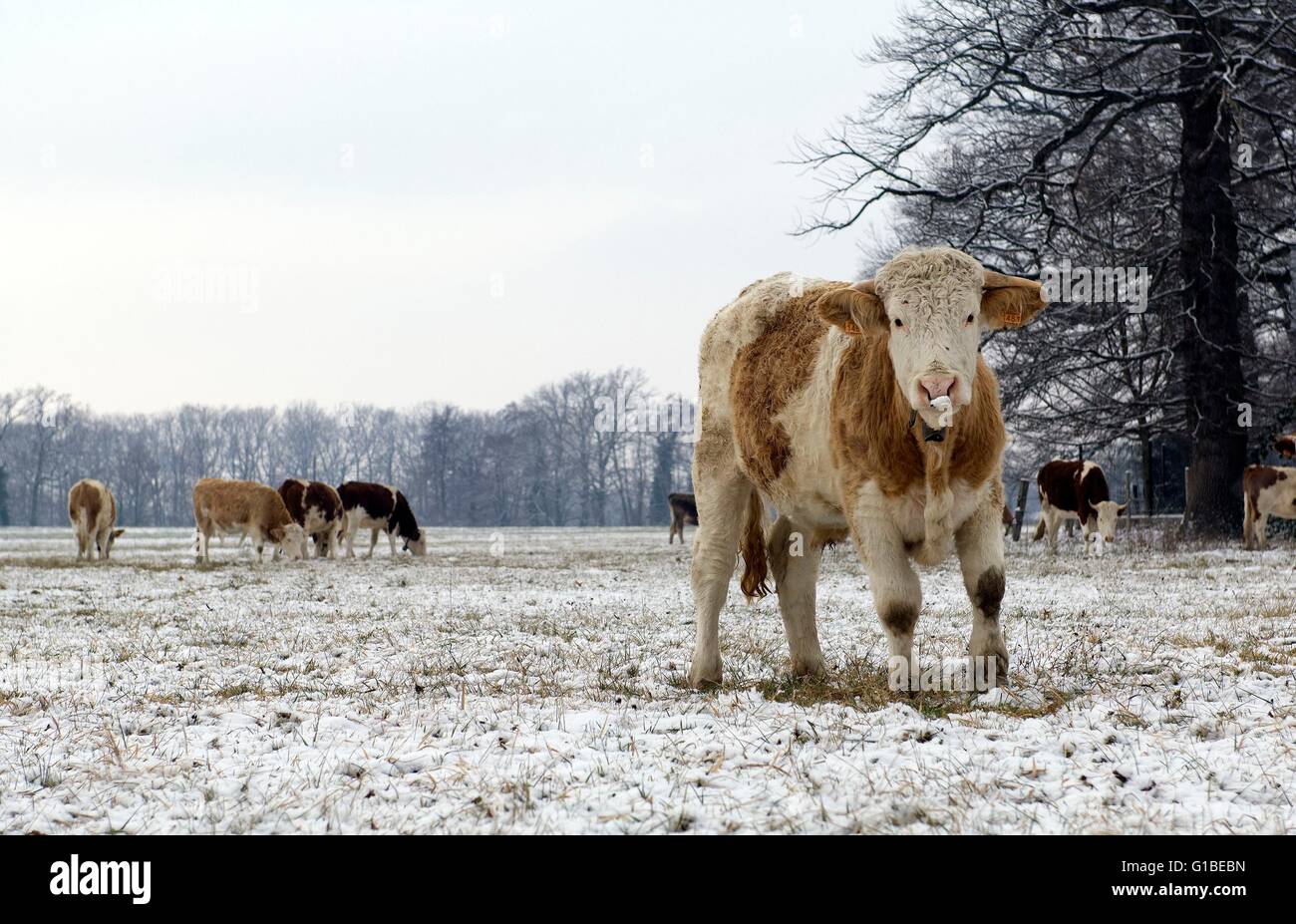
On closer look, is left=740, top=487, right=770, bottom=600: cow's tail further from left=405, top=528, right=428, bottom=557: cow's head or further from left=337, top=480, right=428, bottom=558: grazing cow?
left=405, top=528, right=428, bottom=557: cow's head

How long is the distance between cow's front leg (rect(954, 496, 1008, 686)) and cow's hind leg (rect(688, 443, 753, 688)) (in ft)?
4.77

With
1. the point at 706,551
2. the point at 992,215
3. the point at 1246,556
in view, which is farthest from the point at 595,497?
the point at 706,551

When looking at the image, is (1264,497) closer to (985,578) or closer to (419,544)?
(985,578)

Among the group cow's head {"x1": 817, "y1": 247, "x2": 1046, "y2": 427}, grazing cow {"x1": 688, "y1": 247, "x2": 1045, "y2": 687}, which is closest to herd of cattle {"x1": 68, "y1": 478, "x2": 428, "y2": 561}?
grazing cow {"x1": 688, "y1": 247, "x2": 1045, "y2": 687}

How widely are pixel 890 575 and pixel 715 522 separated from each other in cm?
148

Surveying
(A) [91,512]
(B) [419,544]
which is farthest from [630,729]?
(B) [419,544]

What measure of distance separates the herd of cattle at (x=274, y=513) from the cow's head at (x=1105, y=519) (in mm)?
16369

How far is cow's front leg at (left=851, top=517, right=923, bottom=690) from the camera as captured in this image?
522 cm

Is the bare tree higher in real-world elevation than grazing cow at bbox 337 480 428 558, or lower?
higher

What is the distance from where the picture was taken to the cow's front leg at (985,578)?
5270mm

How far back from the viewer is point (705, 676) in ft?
20.2

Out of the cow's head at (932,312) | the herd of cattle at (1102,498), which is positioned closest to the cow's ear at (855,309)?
the cow's head at (932,312)
